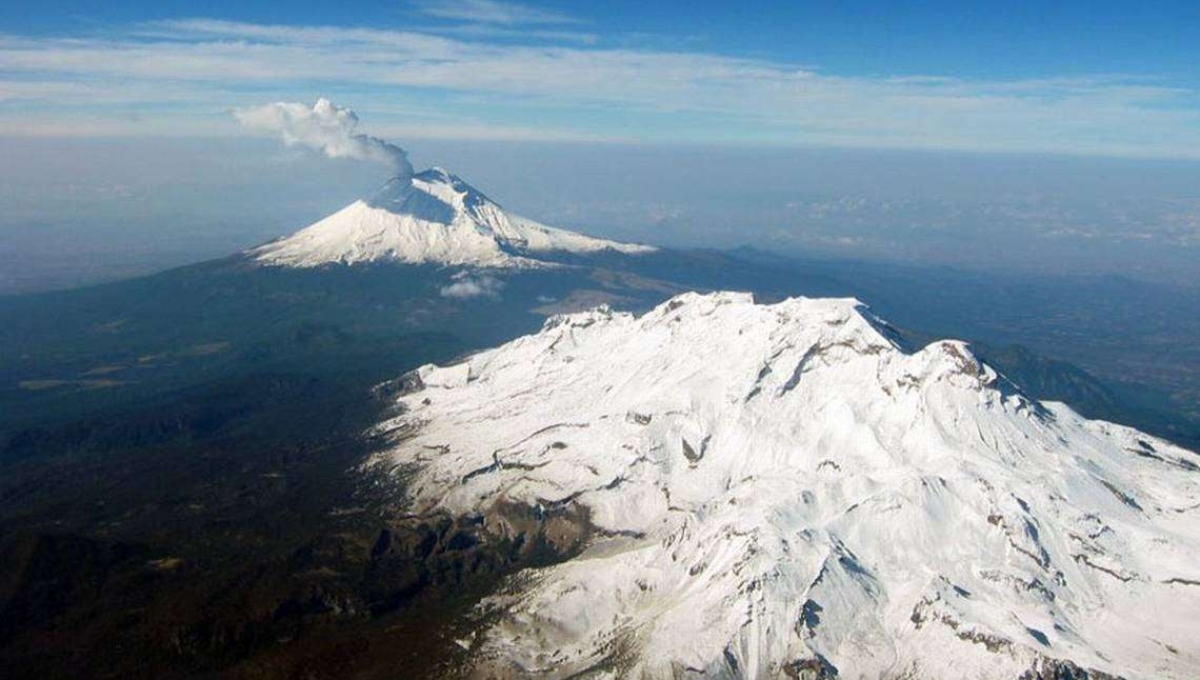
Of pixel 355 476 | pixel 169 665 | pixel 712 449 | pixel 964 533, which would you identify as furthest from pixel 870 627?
pixel 355 476

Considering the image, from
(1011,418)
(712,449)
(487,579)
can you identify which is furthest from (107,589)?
(1011,418)

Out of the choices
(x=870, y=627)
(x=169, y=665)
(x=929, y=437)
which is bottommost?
(x=169, y=665)

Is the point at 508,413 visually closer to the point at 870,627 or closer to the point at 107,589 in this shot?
the point at 107,589

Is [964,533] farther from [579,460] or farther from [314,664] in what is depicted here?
[314,664]

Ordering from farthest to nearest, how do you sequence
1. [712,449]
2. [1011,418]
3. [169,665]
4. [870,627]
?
1. [712,449]
2. [1011,418]
3. [169,665]
4. [870,627]

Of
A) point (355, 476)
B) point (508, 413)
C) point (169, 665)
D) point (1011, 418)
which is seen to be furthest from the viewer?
point (508, 413)

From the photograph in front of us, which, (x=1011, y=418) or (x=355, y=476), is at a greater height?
(x=1011, y=418)

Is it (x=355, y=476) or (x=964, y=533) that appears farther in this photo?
(x=355, y=476)
